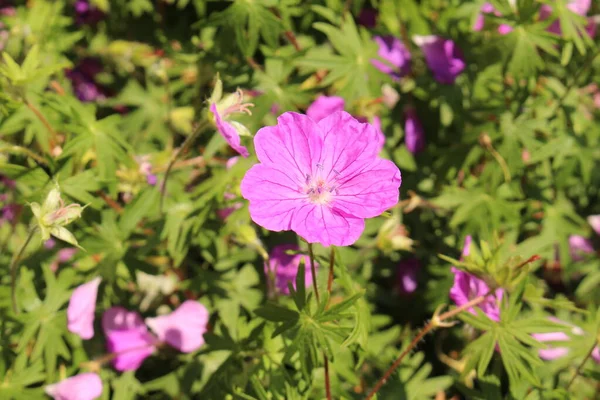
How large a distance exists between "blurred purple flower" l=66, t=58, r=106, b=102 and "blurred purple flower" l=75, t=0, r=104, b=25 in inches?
7.7

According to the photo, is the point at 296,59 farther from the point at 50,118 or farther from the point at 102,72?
the point at 102,72

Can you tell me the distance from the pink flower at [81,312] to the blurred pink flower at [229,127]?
810mm

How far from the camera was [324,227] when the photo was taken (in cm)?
143

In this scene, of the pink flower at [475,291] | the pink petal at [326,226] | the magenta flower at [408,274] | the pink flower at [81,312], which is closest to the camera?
the pink petal at [326,226]

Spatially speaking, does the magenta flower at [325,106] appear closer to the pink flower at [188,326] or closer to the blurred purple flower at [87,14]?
the pink flower at [188,326]

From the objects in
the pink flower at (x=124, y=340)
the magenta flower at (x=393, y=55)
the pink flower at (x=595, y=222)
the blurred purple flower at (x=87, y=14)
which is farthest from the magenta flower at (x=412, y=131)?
the blurred purple flower at (x=87, y=14)

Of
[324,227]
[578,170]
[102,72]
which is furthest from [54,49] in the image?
[578,170]

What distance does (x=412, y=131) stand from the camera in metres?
2.53

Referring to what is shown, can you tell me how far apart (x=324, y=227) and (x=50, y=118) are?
A: 121cm

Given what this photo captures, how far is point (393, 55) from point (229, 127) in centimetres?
124

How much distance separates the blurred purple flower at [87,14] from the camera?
2.87 metres

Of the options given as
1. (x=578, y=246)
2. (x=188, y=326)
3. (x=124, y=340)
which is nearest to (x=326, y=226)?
(x=188, y=326)

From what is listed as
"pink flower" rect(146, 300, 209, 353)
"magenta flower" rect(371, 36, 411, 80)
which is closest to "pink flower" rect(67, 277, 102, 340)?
"pink flower" rect(146, 300, 209, 353)

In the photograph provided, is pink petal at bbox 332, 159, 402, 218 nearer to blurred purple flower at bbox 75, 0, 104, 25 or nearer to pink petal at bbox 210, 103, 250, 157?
pink petal at bbox 210, 103, 250, 157
